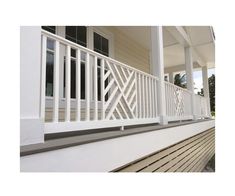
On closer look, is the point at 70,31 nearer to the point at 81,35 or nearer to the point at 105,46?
the point at 81,35

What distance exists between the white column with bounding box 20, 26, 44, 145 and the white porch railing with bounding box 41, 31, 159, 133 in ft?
0.32

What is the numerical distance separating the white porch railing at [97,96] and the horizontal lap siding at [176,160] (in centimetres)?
56

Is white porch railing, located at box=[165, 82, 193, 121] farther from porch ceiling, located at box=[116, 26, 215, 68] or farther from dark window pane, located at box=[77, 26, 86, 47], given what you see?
dark window pane, located at box=[77, 26, 86, 47]

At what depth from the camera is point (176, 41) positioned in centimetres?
742

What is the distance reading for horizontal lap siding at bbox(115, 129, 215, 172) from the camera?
9.82 ft

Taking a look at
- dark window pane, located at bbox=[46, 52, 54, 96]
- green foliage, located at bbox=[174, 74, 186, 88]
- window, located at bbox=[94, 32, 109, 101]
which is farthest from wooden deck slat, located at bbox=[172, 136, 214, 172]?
green foliage, located at bbox=[174, 74, 186, 88]

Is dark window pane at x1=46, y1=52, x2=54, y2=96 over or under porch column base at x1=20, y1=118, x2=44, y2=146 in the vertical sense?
over

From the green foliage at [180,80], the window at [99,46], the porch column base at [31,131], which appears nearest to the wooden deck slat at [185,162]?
→ the window at [99,46]

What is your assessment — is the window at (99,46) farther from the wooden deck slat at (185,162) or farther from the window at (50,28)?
the wooden deck slat at (185,162)

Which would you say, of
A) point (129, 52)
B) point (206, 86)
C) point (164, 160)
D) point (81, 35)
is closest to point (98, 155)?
point (164, 160)
